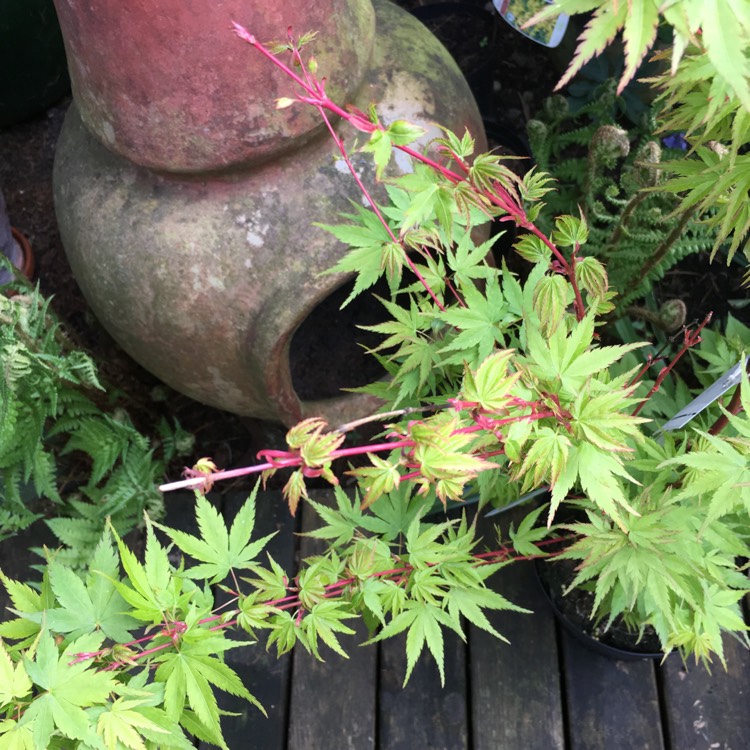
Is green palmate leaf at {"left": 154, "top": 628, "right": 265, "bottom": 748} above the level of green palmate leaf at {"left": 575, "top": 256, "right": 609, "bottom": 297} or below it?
below

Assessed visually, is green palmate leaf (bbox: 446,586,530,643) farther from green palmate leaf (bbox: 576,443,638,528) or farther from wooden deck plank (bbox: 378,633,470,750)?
wooden deck plank (bbox: 378,633,470,750)

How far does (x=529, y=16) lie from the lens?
4.32 feet

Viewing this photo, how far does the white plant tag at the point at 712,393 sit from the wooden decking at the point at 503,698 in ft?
2.14

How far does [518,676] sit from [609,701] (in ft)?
0.61

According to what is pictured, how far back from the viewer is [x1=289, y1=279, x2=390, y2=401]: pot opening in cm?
183

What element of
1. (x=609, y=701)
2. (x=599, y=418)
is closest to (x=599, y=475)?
(x=599, y=418)

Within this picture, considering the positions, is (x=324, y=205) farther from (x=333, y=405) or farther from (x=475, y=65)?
(x=475, y=65)

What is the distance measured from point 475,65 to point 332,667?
162 cm

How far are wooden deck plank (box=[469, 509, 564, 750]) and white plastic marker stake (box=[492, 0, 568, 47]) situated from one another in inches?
41.0

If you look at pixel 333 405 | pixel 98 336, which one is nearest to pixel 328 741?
pixel 333 405

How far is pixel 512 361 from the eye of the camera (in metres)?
0.93

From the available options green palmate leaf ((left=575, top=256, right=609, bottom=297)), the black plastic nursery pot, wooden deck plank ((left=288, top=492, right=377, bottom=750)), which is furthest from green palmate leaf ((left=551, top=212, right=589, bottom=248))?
wooden deck plank ((left=288, top=492, right=377, bottom=750))

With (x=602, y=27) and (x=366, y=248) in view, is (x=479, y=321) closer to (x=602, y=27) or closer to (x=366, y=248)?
(x=366, y=248)

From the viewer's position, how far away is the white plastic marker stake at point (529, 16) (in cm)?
129
